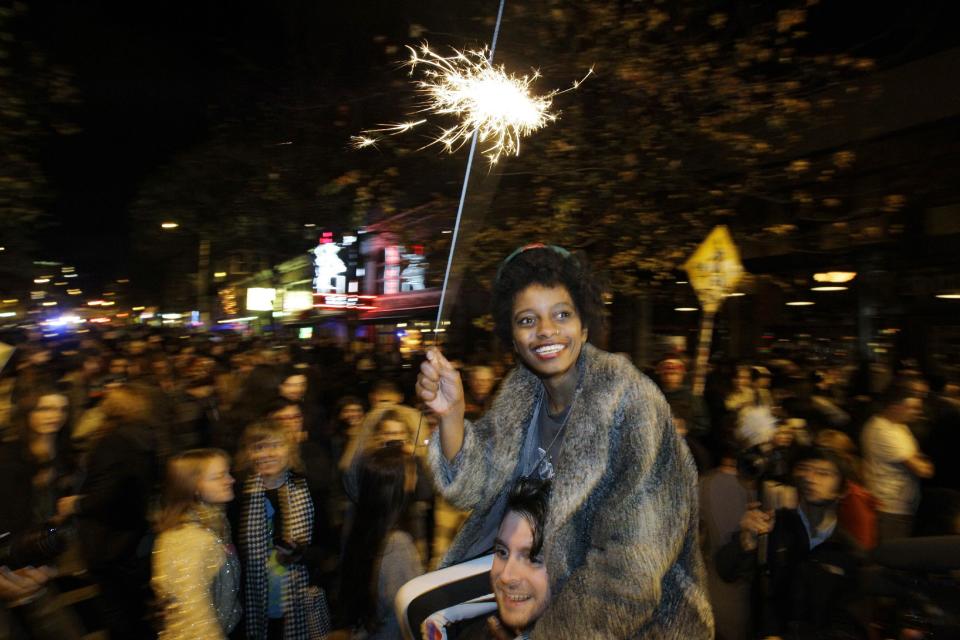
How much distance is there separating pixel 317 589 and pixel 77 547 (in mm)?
2054

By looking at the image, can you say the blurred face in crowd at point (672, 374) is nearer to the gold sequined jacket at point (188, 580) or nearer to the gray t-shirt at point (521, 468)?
the gold sequined jacket at point (188, 580)

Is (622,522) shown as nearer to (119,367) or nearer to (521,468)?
(521,468)

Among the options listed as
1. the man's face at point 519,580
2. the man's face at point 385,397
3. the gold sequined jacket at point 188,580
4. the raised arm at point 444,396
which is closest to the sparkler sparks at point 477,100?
the man's face at point 385,397

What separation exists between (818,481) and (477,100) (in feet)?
18.0

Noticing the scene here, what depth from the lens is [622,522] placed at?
1.95 m

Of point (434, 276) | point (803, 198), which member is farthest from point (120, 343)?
point (803, 198)

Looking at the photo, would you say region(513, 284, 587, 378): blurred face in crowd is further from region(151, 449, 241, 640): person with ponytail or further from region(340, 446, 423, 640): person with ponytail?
region(151, 449, 241, 640): person with ponytail

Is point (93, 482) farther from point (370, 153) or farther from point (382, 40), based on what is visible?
point (382, 40)

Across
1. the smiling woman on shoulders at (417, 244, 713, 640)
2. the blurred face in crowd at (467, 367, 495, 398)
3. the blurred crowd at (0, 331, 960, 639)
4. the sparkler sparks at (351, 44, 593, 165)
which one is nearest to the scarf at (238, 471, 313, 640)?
the blurred crowd at (0, 331, 960, 639)

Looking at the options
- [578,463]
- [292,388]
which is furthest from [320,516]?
[292,388]

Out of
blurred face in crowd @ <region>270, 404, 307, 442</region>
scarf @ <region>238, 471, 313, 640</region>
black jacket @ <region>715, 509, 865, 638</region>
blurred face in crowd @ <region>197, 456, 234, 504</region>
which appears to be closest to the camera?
black jacket @ <region>715, 509, 865, 638</region>

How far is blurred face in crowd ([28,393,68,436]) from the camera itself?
5.75 metres

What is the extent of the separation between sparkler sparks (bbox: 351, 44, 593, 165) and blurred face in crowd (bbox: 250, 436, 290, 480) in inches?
164

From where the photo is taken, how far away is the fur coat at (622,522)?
1915 mm
